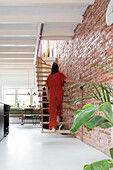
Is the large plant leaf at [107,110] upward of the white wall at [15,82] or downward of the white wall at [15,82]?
downward

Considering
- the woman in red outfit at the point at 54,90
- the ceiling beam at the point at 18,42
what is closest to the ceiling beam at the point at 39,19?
the woman in red outfit at the point at 54,90

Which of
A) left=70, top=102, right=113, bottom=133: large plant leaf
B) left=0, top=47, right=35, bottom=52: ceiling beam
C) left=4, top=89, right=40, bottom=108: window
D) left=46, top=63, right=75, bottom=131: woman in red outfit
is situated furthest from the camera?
left=4, top=89, right=40, bottom=108: window

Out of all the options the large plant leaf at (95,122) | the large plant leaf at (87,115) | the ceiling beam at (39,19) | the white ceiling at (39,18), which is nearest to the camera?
the large plant leaf at (87,115)

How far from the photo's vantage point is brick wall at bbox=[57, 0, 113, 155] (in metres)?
4.25

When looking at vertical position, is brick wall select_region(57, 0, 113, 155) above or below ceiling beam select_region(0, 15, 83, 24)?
below

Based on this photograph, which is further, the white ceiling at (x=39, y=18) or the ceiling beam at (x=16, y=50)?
the ceiling beam at (x=16, y=50)

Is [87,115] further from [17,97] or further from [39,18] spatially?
[17,97]

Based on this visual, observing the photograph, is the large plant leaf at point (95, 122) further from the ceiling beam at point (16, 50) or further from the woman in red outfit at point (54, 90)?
the ceiling beam at point (16, 50)

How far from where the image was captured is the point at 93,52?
511 centimetres

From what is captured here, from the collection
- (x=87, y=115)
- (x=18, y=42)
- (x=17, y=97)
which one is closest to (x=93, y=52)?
(x=87, y=115)

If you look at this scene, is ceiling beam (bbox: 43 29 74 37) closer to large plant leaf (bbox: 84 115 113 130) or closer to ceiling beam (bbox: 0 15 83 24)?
ceiling beam (bbox: 0 15 83 24)

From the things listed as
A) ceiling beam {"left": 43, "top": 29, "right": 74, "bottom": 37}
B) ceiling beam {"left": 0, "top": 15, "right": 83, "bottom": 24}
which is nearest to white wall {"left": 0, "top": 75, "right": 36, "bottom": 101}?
ceiling beam {"left": 43, "top": 29, "right": 74, "bottom": 37}

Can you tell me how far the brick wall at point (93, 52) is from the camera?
425 centimetres

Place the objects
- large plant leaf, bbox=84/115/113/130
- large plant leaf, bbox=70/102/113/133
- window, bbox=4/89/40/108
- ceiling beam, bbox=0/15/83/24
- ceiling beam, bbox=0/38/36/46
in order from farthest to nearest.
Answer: window, bbox=4/89/40/108
ceiling beam, bbox=0/38/36/46
ceiling beam, bbox=0/15/83/24
large plant leaf, bbox=84/115/113/130
large plant leaf, bbox=70/102/113/133
